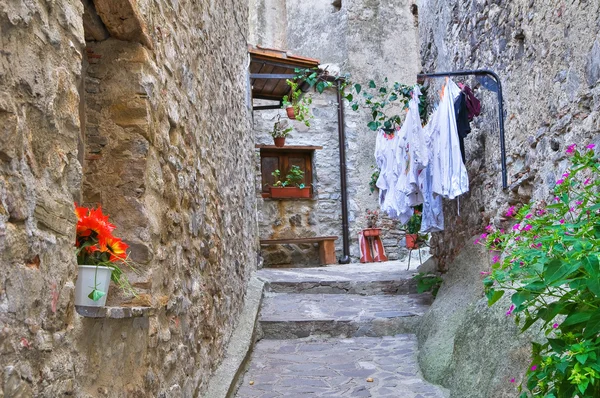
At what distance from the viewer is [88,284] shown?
1.43 m

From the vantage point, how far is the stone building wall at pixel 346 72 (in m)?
8.75

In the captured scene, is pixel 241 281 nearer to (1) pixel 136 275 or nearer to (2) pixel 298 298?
(2) pixel 298 298

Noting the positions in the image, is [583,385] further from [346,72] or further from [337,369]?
[346,72]

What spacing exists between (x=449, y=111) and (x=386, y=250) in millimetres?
5272

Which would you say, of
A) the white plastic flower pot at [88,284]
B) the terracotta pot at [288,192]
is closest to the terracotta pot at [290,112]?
the terracotta pot at [288,192]

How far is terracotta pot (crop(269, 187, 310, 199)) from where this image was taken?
8430 millimetres

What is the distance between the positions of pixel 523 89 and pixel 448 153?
29.0 inches

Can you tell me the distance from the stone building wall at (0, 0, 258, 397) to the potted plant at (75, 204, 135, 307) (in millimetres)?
60

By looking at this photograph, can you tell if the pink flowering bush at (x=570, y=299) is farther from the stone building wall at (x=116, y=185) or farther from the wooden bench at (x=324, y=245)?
the wooden bench at (x=324, y=245)

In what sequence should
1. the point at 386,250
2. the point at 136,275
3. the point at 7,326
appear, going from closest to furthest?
the point at 7,326 < the point at 136,275 < the point at 386,250

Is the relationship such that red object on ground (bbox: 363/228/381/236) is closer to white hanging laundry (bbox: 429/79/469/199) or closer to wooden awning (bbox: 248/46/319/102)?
wooden awning (bbox: 248/46/319/102)

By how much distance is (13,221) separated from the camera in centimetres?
108

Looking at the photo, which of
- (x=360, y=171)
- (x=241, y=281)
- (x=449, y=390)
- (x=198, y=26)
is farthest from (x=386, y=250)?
(x=198, y=26)

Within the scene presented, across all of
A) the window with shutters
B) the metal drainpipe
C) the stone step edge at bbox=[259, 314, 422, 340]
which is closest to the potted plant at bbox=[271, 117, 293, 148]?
the window with shutters
